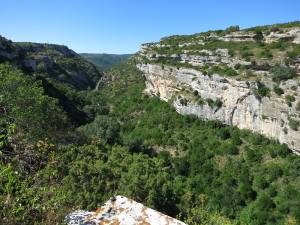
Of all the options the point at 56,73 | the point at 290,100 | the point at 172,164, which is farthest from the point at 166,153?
the point at 56,73

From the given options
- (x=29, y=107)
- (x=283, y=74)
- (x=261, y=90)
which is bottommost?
(x=261, y=90)

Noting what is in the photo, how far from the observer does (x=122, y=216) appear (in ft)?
20.7

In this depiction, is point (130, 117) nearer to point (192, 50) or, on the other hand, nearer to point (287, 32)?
point (192, 50)

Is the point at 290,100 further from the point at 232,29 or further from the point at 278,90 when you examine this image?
the point at 232,29

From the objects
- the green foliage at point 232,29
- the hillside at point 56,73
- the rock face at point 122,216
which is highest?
the green foliage at point 232,29

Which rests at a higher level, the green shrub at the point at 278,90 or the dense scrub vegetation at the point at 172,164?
the green shrub at the point at 278,90

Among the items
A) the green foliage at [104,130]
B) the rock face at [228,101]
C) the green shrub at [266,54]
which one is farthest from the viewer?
Result: the green foliage at [104,130]

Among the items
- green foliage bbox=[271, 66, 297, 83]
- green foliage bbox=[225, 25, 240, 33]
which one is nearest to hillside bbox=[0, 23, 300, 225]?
green foliage bbox=[271, 66, 297, 83]

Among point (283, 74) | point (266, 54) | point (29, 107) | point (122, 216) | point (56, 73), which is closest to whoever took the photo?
point (122, 216)

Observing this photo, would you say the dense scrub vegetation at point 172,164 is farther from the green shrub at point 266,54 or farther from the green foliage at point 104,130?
the green shrub at point 266,54

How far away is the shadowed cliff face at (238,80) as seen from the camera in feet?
125

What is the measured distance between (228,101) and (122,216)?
39.7m

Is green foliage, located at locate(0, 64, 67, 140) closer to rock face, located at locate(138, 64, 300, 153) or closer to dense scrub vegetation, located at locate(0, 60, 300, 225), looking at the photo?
dense scrub vegetation, located at locate(0, 60, 300, 225)

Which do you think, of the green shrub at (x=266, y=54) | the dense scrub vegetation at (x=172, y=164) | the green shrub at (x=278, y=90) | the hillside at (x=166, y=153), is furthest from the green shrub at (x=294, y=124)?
the green shrub at (x=266, y=54)
